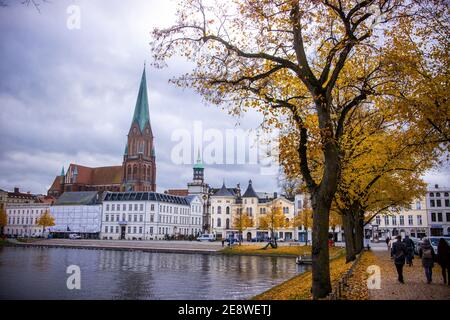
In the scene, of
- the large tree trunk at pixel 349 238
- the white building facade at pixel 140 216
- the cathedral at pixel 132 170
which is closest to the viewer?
the large tree trunk at pixel 349 238

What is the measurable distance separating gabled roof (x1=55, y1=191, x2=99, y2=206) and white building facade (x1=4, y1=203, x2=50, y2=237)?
531 cm

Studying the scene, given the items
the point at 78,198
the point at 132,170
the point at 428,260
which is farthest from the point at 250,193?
the point at 428,260

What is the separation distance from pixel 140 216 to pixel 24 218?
48.2 m

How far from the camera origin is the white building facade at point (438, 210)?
98.7 metres

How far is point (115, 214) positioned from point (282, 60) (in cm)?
11519

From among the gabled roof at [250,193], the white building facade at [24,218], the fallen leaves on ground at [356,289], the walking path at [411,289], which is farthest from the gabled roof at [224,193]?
the fallen leaves on ground at [356,289]

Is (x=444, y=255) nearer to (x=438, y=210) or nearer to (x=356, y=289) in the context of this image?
(x=356, y=289)

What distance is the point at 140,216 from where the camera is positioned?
118000 mm

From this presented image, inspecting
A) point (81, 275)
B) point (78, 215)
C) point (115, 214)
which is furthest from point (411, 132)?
point (78, 215)

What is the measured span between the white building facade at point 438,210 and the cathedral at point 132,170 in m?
91.2

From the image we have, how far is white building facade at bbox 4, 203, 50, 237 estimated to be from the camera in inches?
5330

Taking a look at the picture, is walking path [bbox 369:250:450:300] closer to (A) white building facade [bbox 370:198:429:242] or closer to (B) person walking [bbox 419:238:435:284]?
(B) person walking [bbox 419:238:435:284]

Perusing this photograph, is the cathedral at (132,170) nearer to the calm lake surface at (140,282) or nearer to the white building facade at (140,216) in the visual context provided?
the white building facade at (140,216)
